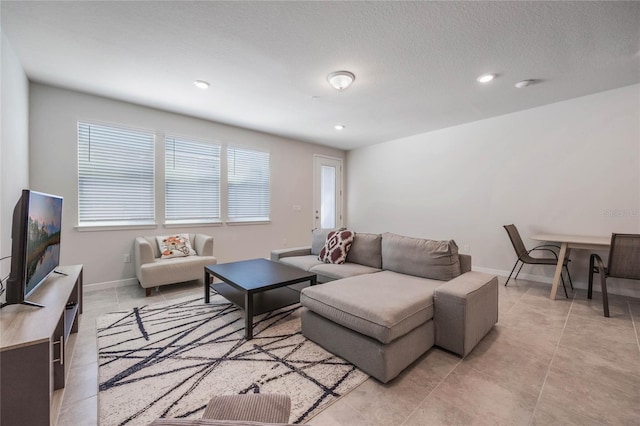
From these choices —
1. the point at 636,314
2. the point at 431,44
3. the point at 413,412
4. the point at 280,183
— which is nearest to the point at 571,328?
the point at 636,314

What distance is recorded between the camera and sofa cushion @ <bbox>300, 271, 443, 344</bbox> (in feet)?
5.36

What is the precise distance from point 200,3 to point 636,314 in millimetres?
4823

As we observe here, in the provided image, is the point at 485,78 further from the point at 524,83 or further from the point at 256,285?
the point at 256,285

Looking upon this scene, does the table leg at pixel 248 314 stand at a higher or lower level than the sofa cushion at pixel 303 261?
lower

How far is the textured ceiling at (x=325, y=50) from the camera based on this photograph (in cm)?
195

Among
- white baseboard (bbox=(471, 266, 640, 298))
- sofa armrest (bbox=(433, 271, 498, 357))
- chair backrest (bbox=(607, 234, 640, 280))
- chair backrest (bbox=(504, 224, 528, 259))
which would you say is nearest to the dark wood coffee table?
sofa armrest (bbox=(433, 271, 498, 357))

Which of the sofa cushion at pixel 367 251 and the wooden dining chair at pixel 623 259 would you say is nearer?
the wooden dining chair at pixel 623 259

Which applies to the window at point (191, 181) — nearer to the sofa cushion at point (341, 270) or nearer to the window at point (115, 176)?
the window at point (115, 176)

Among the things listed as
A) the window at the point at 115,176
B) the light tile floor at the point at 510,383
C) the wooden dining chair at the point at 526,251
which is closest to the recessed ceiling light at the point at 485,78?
the wooden dining chair at the point at 526,251

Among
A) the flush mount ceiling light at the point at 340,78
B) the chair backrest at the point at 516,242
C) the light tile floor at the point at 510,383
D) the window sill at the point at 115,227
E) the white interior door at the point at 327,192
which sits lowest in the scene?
the light tile floor at the point at 510,383

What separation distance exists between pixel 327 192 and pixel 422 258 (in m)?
3.99

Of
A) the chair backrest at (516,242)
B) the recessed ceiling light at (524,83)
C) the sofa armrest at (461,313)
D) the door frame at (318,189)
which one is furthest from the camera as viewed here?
the door frame at (318,189)

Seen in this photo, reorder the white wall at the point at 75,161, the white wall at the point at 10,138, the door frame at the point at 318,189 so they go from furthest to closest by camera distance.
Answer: the door frame at the point at 318,189 < the white wall at the point at 75,161 < the white wall at the point at 10,138

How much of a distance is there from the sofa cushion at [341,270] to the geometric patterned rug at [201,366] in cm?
57
